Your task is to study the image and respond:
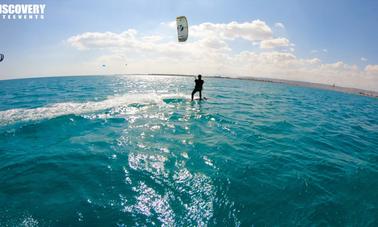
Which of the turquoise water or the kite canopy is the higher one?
the kite canopy

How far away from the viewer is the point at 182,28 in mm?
15664

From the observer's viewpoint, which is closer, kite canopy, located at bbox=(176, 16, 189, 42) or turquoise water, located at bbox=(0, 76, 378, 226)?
turquoise water, located at bbox=(0, 76, 378, 226)

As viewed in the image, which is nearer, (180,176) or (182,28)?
(180,176)

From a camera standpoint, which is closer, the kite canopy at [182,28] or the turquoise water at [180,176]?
the turquoise water at [180,176]

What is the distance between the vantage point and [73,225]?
4.34 meters

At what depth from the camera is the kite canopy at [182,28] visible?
15586 millimetres

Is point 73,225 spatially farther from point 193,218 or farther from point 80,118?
point 80,118

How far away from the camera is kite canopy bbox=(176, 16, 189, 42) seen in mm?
15586

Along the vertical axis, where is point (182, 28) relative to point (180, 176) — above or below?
above

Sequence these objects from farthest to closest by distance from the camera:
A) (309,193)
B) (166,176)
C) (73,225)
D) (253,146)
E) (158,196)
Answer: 1. (253,146)
2. (166,176)
3. (309,193)
4. (158,196)
5. (73,225)

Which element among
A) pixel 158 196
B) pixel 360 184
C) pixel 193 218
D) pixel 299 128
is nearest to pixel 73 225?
pixel 158 196

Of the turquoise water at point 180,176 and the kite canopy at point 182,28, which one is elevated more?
the kite canopy at point 182,28

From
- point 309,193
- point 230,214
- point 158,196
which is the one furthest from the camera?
point 309,193

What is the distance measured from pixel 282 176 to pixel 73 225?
6470mm
